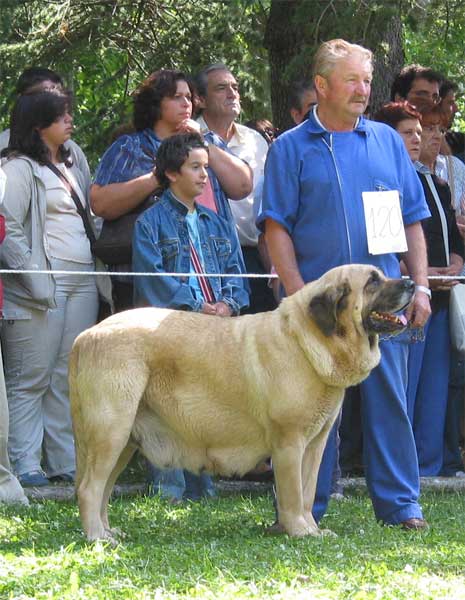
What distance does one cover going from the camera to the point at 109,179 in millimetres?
8648

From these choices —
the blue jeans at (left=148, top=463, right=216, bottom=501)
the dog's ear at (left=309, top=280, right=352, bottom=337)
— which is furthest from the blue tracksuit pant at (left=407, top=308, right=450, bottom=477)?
the dog's ear at (left=309, top=280, right=352, bottom=337)

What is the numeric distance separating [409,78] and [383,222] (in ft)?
12.5

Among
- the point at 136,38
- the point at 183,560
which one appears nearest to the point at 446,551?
the point at 183,560

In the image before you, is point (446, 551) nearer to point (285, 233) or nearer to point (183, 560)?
point (183, 560)

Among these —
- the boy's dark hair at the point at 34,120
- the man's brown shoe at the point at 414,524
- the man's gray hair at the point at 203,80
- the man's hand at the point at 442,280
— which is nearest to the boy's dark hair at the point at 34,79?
the boy's dark hair at the point at 34,120

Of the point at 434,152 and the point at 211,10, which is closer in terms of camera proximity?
the point at 434,152

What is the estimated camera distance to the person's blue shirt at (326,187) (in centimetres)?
687

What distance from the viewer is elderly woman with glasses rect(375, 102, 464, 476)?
9.25 metres

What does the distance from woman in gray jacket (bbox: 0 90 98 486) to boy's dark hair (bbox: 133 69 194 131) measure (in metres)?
0.49

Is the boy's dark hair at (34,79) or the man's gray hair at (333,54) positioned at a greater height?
the boy's dark hair at (34,79)

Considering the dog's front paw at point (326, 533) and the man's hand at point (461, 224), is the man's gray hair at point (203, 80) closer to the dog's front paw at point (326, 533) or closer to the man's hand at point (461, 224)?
the man's hand at point (461, 224)

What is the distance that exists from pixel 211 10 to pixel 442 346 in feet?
14.6

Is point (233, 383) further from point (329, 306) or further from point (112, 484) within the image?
point (112, 484)

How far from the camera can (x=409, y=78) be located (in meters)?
10.3
